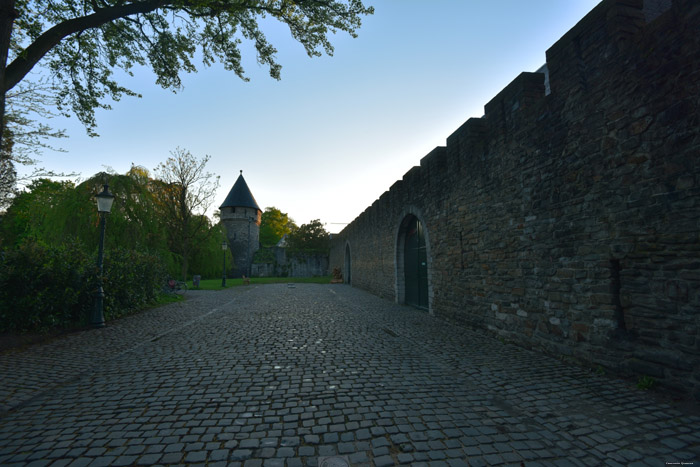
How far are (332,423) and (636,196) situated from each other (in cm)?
401

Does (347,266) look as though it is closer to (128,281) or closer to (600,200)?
(128,281)

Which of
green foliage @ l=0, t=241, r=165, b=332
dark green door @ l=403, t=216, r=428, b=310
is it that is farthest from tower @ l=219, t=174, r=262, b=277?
dark green door @ l=403, t=216, r=428, b=310

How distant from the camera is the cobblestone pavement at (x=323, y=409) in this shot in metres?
2.24

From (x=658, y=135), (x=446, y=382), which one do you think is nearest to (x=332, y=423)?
(x=446, y=382)

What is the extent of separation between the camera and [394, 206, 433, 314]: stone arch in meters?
9.14

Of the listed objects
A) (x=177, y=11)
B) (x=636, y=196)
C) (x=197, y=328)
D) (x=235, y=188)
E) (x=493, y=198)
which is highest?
(x=235, y=188)

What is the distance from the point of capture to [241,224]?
39.2m

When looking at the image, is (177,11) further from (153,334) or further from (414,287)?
(414,287)

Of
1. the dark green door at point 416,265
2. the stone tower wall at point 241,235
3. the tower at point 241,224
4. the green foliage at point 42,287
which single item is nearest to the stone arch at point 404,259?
the dark green door at point 416,265

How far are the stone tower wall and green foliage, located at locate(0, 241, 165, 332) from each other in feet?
97.7

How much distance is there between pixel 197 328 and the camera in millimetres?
7047

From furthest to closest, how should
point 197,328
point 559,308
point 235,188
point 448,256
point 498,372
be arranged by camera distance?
1. point 235,188
2. point 448,256
3. point 197,328
4. point 559,308
5. point 498,372

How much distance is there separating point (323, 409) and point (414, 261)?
8137 mm

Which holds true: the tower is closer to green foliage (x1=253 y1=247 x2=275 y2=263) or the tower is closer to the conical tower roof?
the conical tower roof
